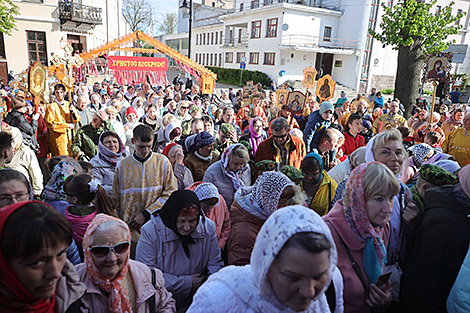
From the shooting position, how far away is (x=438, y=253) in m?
1.93

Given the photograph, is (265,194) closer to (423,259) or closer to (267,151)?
(423,259)

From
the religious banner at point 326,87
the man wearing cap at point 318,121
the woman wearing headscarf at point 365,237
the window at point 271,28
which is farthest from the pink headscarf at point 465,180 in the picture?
the window at point 271,28

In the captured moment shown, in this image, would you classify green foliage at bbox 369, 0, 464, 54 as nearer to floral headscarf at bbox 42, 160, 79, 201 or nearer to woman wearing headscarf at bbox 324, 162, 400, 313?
woman wearing headscarf at bbox 324, 162, 400, 313

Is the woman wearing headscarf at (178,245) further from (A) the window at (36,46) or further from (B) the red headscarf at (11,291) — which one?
(A) the window at (36,46)

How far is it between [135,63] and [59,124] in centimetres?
775

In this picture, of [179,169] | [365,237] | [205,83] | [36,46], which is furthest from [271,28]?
[365,237]

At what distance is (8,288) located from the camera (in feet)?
4.23

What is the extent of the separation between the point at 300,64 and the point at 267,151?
102 feet

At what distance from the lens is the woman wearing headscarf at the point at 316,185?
3.24 meters

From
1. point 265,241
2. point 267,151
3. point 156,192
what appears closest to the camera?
point 265,241

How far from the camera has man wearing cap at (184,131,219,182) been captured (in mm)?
4383

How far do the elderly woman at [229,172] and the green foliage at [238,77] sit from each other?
97.7ft

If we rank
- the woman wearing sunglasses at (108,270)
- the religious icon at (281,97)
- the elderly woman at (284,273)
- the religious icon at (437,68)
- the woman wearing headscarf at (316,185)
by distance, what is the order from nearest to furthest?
the elderly woman at (284,273) → the woman wearing sunglasses at (108,270) → the woman wearing headscarf at (316,185) → the religious icon at (281,97) → the religious icon at (437,68)

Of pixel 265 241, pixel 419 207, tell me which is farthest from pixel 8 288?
pixel 419 207
